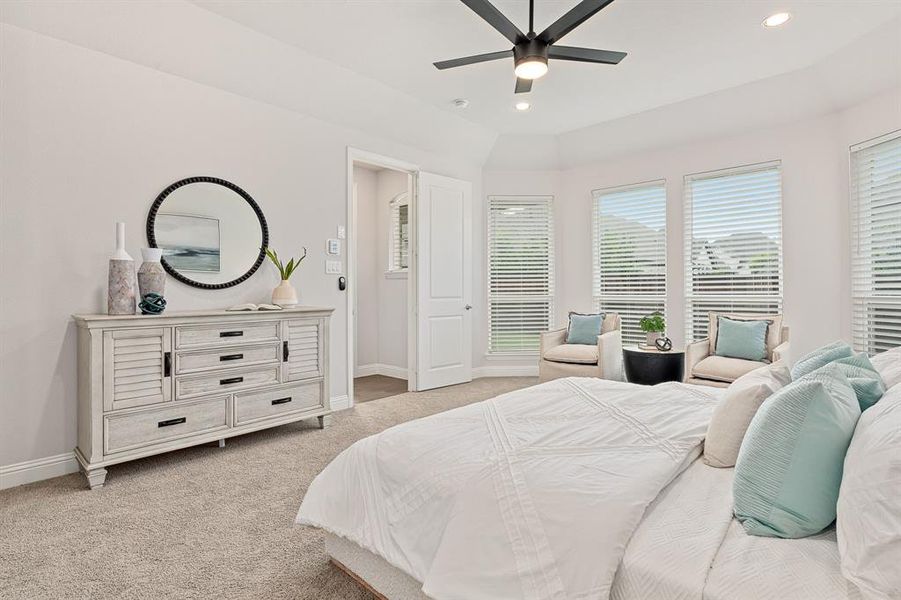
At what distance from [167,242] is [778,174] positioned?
5403mm

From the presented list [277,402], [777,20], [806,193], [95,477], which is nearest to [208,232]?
[277,402]

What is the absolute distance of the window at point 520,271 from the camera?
6.03 meters

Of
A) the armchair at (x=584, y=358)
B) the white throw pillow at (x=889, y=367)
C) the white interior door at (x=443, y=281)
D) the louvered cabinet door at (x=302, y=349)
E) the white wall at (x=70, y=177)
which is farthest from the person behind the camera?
the white interior door at (x=443, y=281)

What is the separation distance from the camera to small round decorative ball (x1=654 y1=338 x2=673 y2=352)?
4.33 metres

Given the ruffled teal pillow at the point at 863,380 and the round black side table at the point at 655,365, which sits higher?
the ruffled teal pillow at the point at 863,380

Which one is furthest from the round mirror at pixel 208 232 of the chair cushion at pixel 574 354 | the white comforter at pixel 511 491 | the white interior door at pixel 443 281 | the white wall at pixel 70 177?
the chair cushion at pixel 574 354

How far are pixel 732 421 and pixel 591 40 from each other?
2.99 m

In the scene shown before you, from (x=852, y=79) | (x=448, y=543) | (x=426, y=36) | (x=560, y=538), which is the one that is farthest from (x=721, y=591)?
(x=852, y=79)

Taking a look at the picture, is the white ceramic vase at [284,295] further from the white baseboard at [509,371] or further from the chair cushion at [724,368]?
the chair cushion at [724,368]

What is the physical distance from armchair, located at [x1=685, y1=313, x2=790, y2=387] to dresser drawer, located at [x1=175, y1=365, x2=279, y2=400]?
3507 mm

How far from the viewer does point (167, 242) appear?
3318 mm

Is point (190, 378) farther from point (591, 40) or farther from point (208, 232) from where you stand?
point (591, 40)

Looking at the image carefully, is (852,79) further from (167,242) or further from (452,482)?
(167,242)

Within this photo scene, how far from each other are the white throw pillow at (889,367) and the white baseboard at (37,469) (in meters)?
4.06
